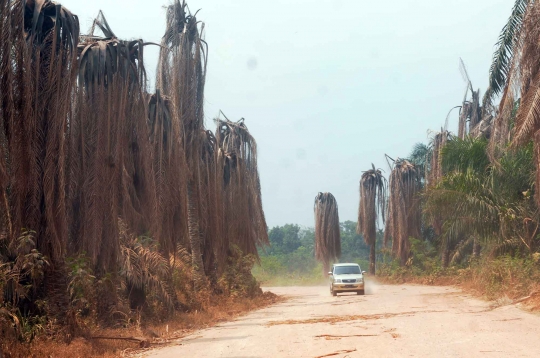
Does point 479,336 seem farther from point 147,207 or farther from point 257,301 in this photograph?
point 257,301

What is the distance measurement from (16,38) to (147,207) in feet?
23.4

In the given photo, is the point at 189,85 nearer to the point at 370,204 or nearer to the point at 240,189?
the point at 240,189

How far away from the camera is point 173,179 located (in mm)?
18266

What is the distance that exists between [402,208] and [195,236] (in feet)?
90.6

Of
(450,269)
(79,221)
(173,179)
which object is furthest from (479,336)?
(450,269)

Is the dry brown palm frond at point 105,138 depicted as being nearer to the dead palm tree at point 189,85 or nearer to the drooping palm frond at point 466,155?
the dead palm tree at point 189,85

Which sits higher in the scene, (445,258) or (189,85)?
(189,85)

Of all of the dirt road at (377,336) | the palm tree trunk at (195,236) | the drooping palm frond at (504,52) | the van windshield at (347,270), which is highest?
the drooping palm frond at (504,52)

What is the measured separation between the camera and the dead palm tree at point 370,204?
53.5 metres

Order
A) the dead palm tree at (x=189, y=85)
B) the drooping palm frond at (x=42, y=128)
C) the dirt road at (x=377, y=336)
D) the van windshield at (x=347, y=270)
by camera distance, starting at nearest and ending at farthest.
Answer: the drooping palm frond at (x=42, y=128), the dirt road at (x=377, y=336), the dead palm tree at (x=189, y=85), the van windshield at (x=347, y=270)

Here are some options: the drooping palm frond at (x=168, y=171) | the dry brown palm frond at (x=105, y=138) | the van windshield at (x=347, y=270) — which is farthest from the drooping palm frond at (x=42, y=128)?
the van windshield at (x=347, y=270)

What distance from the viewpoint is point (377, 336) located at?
1292 centimetres

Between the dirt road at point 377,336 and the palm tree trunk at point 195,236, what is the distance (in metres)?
5.17

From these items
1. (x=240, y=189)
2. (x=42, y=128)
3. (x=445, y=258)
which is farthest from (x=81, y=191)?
(x=445, y=258)
